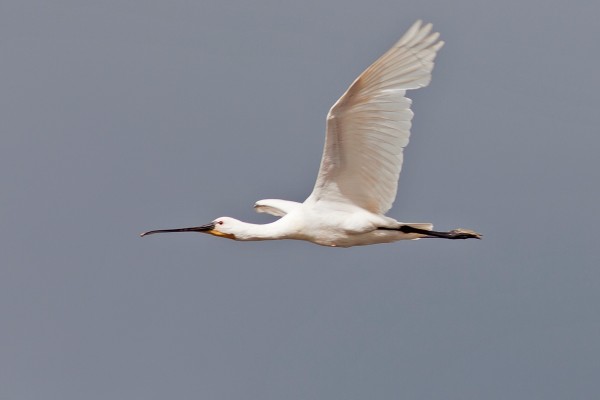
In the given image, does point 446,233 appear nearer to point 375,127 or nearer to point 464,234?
point 464,234

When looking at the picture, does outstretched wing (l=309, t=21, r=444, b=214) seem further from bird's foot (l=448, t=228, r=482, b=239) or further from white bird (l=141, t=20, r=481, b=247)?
bird's foot (l=448, t=228, r=482, b=239)

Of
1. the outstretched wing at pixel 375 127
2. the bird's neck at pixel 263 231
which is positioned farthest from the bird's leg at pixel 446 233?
the bird's neck at pixel 263 231

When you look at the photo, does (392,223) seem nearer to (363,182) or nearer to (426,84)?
(363,182)

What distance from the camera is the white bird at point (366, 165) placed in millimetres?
17562

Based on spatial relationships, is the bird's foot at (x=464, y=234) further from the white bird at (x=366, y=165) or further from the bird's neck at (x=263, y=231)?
the bird's neck at (x=263, y=231)

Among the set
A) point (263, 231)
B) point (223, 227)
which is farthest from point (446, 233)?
point (223, 227)

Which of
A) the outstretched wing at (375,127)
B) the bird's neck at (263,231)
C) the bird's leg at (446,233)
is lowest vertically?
the bird's neck at (263,231)

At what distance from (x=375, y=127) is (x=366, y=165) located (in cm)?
94

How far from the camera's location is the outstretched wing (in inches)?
688

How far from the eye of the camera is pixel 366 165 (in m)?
19.2

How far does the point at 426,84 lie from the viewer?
57.6ft

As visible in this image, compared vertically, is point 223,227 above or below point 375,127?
below

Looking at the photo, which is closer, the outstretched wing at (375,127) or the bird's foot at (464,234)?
the outstretched wing at (375,127)

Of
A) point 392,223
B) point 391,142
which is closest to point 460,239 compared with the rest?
point 392,223
